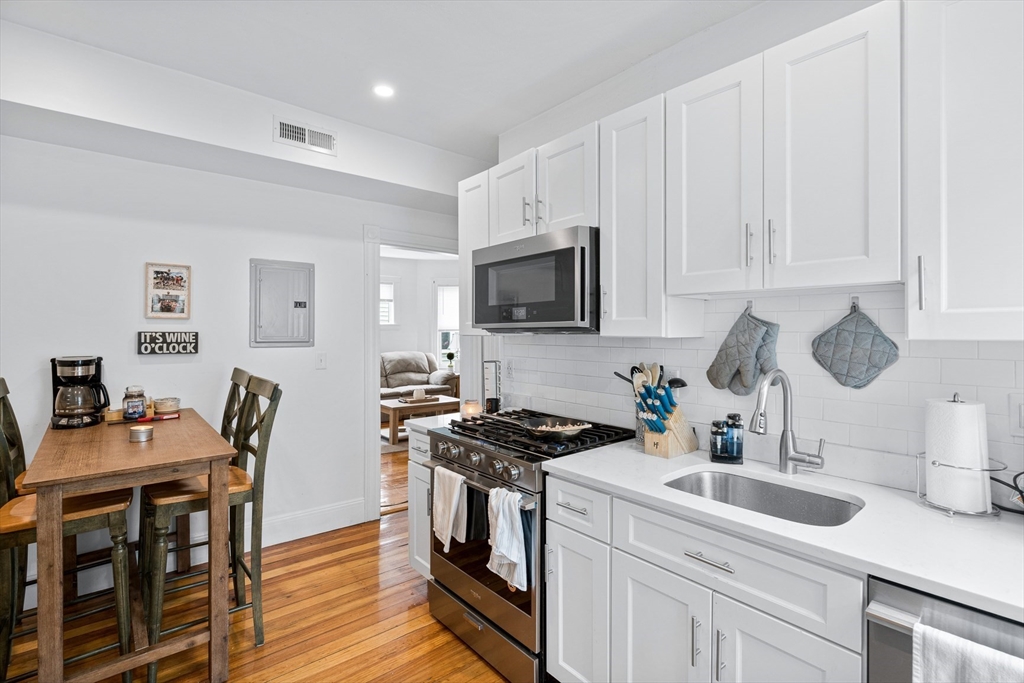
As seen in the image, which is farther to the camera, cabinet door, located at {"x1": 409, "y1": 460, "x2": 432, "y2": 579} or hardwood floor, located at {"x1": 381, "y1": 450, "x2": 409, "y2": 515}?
hardwood floor, located at {"x1": 381, "y1": 450, "x2": 409, "y2": 515}

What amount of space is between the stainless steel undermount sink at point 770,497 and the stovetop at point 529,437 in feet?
1.39

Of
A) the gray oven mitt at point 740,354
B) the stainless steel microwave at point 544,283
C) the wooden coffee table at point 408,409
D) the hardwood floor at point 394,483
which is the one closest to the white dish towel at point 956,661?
the gray oven mitt at point 740,354

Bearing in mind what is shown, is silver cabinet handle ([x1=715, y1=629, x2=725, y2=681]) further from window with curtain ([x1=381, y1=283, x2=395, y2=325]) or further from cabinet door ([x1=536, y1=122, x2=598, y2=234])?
window with curtain ([x1=381, y1=283, x2=395, y2=325])

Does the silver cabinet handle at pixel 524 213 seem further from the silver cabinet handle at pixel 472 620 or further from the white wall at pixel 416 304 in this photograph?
the white wall at pixel 416 304

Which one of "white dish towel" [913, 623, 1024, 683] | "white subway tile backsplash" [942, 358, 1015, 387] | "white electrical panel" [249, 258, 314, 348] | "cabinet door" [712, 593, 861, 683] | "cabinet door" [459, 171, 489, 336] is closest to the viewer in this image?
"white dish towel" [913, 623, 1024, 683]

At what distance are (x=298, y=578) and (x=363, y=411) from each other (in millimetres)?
1203

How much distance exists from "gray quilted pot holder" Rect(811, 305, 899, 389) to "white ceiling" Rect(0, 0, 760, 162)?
131 centimetres

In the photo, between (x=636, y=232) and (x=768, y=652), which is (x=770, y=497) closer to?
(x=768, y=652)

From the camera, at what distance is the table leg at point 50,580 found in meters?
1.62

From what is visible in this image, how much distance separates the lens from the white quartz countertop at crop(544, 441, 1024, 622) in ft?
3.31

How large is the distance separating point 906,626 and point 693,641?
0.57 metres

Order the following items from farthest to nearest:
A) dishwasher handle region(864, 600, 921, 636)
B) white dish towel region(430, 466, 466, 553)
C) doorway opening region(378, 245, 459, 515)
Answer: doorway opening region(378, 245, 459, 515)
white dish towel region(430, 466, 466, 553)
dishwasher handle region(864, 600, 921, 636)

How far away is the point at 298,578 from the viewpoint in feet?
9.46

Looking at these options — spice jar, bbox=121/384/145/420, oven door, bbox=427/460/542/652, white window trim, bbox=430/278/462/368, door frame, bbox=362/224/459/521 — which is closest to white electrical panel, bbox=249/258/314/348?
door frame, bbox=362/224/459/521
